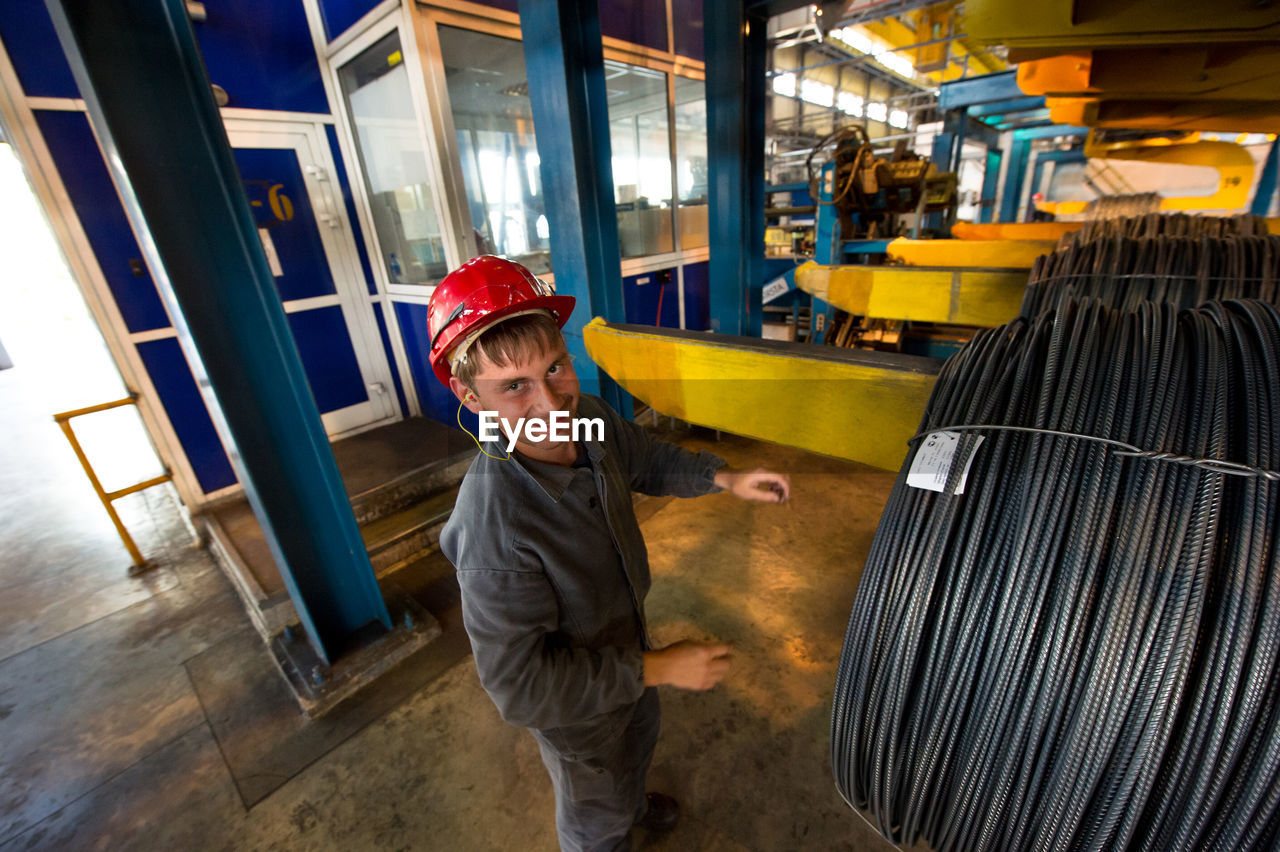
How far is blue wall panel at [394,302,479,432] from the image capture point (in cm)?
407

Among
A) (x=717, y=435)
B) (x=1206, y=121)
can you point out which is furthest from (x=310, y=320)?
(x=1206, y=121)

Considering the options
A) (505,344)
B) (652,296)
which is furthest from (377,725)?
(652,296)

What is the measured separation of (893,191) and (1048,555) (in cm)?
463

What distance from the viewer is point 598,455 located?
1134 mm

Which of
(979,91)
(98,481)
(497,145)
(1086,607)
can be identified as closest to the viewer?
(1086,607)

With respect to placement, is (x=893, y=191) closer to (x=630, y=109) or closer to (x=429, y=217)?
(x=630, y=109)

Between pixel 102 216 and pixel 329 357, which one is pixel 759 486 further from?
pixel 102 216

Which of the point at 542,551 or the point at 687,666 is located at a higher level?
the point at 542,551

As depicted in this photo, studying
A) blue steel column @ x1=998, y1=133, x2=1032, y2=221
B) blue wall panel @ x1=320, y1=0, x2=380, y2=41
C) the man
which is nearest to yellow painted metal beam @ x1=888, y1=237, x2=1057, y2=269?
the man

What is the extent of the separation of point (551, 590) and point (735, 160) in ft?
10.4

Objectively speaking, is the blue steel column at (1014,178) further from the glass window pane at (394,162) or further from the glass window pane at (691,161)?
the glass window pane at (394,162)

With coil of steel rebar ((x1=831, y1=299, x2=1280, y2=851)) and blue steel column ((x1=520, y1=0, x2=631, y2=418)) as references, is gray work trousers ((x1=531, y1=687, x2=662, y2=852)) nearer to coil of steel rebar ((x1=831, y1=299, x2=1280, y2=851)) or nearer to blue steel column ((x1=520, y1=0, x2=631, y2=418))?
coil of steel rebar ((x1=831, y1=299, x2=1280, y2=851))

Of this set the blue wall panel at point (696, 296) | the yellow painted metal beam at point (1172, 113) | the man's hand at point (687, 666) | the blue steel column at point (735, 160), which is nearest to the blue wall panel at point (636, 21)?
the blue steel column at point (735, 160)

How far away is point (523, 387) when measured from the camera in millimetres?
1004
